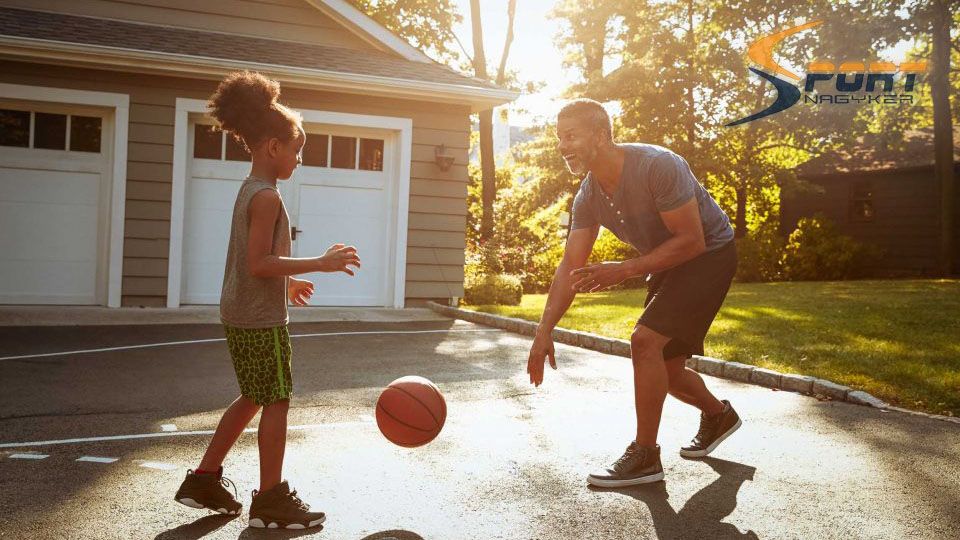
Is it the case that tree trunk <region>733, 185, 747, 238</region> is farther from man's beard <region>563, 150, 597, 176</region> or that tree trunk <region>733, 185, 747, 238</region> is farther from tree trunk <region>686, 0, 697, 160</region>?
man's beard <region>563, 150, 597, 176</region>

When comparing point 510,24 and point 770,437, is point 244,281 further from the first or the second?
point 510,24

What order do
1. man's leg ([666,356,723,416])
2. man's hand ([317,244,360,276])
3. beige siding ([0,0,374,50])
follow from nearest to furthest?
man's hand ([317,244,360,276])
man's leg ([666,356,723,416])
beige siding ([0,0,374,50])

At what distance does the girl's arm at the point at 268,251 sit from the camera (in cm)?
339

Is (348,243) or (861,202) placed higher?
(861,202)

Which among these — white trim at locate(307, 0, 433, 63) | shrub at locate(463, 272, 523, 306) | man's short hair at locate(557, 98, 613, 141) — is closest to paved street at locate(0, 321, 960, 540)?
man's short hair at locate(557, 98, 613, 141)

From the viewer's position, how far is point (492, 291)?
1473 centimetres

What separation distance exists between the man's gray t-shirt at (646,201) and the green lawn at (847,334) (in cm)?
306

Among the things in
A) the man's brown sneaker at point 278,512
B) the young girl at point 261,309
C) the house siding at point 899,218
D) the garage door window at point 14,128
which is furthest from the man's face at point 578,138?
the house siding at point 899,218

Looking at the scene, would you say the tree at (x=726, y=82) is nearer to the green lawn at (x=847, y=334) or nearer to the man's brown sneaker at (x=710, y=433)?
the green lawn at (x=847, y=334)

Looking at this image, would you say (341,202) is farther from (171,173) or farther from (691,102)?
(691,102)

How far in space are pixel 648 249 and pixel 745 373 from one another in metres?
3.73

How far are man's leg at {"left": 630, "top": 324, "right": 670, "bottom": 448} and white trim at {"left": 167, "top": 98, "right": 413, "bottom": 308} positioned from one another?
8533mm

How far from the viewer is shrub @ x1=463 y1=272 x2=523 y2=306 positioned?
14.7 meters

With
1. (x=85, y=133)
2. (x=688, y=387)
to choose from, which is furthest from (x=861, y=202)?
(x=688, y=387)
